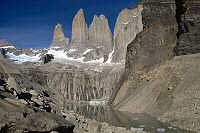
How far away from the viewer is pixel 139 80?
76500mm

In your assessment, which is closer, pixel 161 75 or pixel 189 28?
pixel 161 75

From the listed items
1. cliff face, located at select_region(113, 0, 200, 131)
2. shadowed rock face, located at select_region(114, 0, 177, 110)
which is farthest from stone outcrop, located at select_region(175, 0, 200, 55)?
shadowed rock face, located at select_region(114, 0, 177, 110)

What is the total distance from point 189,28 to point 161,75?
9.11 metres

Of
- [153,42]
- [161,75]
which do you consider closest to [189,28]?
[161,75]

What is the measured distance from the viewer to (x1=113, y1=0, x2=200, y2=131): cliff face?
48.4 metres

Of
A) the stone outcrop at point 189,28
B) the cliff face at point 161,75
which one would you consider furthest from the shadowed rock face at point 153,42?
the stone outcrop at point 189,28

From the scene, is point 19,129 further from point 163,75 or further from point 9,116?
point 163,75

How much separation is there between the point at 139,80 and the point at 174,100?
25046 mm

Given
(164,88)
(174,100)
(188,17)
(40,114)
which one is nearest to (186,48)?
(188,17)

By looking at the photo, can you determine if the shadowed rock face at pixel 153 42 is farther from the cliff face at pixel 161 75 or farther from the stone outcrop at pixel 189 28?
the stone outcrop at pixel 189 28

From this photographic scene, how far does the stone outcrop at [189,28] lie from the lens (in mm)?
65062

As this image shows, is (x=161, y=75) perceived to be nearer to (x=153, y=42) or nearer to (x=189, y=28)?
(x=189, y=28)

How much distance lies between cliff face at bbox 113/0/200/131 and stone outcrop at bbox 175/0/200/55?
428 millimetres

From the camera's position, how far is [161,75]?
66500mm
